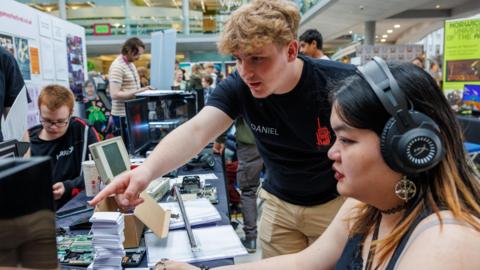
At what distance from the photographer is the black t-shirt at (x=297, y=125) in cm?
148

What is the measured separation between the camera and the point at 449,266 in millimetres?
678

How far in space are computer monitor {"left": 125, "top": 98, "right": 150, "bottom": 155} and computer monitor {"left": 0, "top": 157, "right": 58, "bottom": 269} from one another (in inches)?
91.3

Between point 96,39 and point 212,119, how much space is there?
53.7ft

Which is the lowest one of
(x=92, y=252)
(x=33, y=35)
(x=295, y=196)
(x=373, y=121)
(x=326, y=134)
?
(x=92, y=252)

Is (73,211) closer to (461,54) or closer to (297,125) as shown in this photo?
(297,125)

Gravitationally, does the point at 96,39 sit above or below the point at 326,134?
above

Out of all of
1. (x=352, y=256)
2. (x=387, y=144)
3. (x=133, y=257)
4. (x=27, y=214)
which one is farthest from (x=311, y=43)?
(x=27, y=214)

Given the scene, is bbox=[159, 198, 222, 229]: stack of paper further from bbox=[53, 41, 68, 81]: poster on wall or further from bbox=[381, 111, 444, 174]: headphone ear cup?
bbox=[53, 41, 68, 81]: poster on wall

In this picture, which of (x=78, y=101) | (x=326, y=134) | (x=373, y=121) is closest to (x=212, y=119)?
(x=326, y=134)

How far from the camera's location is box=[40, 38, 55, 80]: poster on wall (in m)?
4.75

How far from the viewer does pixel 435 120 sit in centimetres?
81

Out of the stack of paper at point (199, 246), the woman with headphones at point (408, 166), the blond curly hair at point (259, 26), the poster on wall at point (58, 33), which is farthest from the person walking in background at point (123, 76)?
the woman with headphones at point (408, 166)

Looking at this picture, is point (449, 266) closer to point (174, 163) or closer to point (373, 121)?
point (373, 121)

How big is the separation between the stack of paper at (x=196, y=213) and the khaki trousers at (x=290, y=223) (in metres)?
0.24
